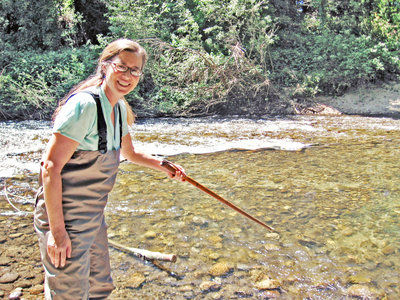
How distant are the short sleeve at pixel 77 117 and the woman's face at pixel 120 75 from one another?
147mm

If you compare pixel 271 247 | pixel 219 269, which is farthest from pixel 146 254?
pixel 271 247

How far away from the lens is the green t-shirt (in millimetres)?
1448

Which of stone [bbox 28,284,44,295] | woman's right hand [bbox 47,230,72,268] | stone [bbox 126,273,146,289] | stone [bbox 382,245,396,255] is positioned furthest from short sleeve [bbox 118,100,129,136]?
stone [bbox 382,245,396,255]

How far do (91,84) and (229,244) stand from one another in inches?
74.3

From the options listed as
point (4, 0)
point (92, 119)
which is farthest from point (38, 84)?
point (92, 119)

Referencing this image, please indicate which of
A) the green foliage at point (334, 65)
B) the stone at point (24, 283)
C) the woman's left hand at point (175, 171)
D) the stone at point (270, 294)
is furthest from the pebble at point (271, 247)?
the green foliage at point (334, 65)

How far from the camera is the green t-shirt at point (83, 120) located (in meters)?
1.45

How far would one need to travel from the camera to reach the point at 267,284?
8.12 ft

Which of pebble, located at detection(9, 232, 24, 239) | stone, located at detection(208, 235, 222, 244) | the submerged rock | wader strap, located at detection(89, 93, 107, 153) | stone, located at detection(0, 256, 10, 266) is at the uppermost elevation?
wader strap, located at detection(89, 93, 107, 153)

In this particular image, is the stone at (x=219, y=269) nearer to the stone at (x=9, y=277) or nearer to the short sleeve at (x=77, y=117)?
the stone at (x=9, y=277)

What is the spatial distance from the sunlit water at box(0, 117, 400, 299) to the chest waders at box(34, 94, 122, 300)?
2.73ft

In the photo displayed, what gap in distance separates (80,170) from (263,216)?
2347 mm

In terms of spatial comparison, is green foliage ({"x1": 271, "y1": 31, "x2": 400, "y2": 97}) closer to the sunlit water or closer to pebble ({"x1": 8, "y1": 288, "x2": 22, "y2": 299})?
the sunlit water

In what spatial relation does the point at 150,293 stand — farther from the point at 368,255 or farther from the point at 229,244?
the point at 368,255
